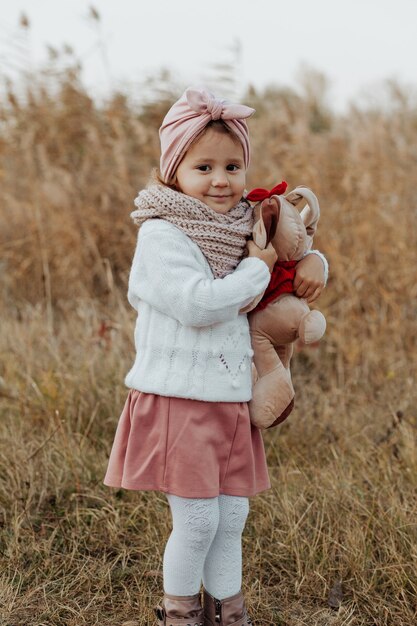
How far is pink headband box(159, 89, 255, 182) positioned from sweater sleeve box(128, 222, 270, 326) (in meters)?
0.23

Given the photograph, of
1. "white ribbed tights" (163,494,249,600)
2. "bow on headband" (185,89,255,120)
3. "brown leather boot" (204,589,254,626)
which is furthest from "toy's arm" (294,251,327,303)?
"brown leather boot" (204,589,254,626)

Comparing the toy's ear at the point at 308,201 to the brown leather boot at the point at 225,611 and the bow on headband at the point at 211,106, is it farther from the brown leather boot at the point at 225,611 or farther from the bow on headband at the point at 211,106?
the brown leather boot at the point at 225,611

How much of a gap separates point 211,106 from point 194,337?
654mm

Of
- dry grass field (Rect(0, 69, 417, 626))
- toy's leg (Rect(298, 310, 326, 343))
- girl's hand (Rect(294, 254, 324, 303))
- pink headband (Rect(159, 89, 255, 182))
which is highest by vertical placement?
pink headband (Rect(159, 89, 255, 182))

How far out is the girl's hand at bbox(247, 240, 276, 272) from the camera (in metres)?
2.35

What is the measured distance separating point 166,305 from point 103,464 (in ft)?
4.92

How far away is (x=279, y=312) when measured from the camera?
241 cm

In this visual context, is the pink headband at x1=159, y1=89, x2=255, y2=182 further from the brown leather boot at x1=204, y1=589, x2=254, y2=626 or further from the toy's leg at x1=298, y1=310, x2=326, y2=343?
the brown leather boot at x1=204, y1=589, x2=254, y2=626

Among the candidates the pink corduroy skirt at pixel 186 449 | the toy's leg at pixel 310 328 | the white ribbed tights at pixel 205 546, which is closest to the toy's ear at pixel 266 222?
the toy's leg at pixel 310 328

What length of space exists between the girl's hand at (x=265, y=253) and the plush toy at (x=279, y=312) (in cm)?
3

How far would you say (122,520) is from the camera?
3260 mm

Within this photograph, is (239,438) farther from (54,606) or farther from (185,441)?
(54,606)

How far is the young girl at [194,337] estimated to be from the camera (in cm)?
228

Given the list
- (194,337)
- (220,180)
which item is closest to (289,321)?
(194,337)
